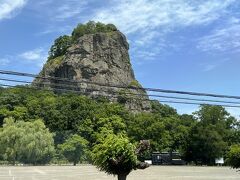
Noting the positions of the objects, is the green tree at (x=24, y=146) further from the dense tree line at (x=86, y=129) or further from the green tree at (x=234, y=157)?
the green tree at (x=234, y=157)

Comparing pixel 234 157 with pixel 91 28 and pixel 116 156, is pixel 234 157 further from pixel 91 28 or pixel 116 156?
pixel 91 28

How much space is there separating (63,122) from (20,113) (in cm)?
990

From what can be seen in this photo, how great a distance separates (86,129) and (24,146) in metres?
19.7

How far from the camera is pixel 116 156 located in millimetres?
20109

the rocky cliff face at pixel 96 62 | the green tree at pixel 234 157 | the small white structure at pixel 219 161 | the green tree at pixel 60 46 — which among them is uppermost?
the green tree at pixel 60 46

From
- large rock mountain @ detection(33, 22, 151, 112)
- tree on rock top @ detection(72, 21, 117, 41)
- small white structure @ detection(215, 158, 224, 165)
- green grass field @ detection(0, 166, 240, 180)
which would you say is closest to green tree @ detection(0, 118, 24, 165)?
green grass field @ detection(0, 166, 240, 180)

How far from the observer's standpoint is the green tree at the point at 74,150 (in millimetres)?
86938

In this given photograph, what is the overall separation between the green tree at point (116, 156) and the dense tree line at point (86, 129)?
52.4 m

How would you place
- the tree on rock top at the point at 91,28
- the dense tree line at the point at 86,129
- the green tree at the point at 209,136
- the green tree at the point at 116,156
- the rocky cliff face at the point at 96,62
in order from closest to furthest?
1. the green tree at the point at 116,156
2. the dense tree line at the point at 86,129
3. the green tree at the point at 209,136
4. the rocky cliff face at the point at 96,62
5. the tree on rock top at the point at 91,28

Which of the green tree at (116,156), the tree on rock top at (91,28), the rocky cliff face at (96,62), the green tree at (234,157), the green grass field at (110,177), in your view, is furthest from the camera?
the tree on rock top at (91,28)

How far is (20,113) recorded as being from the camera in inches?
4028

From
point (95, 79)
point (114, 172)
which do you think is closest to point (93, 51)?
point (95, 79)

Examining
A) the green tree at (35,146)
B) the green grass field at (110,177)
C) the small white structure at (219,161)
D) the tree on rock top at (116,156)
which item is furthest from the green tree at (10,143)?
the tree on rock top at (116,156)

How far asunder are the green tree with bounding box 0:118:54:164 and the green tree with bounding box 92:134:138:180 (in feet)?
200
